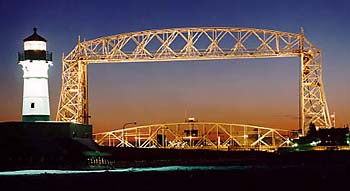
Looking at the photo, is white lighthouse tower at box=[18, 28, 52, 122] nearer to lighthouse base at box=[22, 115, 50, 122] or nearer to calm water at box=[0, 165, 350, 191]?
lighthouse base at box=[22, 115, 50, 122]

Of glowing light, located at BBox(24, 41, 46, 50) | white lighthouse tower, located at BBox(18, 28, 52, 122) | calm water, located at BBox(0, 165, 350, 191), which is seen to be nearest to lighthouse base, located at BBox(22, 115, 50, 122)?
white lighthouse tower, located at BBox(18, 28, 52, 122)

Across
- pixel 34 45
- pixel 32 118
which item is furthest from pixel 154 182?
pixel 34 45

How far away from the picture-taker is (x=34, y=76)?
6788 centimetres

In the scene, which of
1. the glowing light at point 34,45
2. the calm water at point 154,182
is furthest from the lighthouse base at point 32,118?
the calm water at point 154,182

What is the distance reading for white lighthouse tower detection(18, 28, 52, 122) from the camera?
67.8 metres

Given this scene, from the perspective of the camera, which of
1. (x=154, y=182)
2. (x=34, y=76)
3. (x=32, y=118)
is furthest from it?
(x=32, y=118)

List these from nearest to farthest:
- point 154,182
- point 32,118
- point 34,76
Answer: point 154,182, point 34,76, point 32,118

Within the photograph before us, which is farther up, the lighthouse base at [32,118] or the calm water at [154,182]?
the lighthouse base at [32,118]

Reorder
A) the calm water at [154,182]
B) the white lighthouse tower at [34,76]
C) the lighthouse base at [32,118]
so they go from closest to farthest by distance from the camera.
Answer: the calm water at [154,182]
the white lighthouse tower at [34,76]
the lighthouse base at [32,118]

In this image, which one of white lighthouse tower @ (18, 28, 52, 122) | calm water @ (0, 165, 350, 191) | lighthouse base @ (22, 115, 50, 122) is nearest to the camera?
calm water @ (0, 165, 350, 191)

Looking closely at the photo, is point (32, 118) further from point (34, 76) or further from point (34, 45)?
point (34, 45)

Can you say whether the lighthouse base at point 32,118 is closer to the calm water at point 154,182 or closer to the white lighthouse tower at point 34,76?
the white lighthouse tower at point 34,76

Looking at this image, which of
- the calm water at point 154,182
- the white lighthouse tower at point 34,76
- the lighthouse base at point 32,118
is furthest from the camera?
the lighthouse base at point 32,118

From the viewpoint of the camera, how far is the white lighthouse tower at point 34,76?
67812 mm
